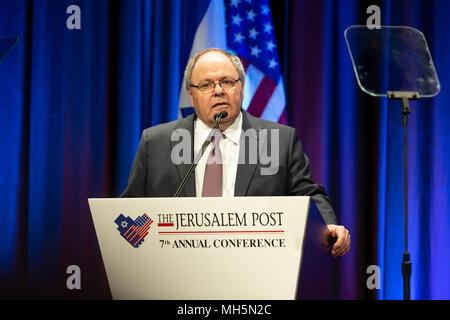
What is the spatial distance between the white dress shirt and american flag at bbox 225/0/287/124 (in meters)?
0.77

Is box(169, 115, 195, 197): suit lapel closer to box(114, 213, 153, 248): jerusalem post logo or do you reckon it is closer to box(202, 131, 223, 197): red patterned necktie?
box(202, 131, 223, 197): red patterned necktie

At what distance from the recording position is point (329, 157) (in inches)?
126

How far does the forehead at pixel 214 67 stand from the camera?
232 cm

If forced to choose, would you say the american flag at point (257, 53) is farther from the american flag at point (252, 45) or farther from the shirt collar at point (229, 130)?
the shirt collar at point (229, 130)

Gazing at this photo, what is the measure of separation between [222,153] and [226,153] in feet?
0.06

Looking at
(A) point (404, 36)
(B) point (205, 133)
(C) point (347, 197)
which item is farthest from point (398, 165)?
(B) point (205, 133)

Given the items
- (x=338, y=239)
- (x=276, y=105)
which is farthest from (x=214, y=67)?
(x=338, y=239)

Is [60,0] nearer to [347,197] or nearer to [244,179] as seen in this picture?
[244,179]

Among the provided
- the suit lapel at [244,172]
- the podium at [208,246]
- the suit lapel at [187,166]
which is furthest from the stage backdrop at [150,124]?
the podium at [208,246]

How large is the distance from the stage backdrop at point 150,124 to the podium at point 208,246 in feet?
5.86

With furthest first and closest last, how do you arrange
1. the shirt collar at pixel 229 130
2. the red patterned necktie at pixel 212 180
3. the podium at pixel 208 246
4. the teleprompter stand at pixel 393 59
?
the teleprompter stand at pixel 393 59, the shirt collar at pixel 229 130, the red patterned necktie at pixel 212 180, the podium at pixel 208 246

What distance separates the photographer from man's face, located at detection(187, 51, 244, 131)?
90.6 inches

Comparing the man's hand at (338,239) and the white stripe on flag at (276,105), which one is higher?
the white stripe on flag at (276,105)

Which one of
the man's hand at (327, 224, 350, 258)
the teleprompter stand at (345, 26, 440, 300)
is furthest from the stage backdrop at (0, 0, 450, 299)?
the man's hand at (327, 224, 350, 258)
